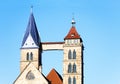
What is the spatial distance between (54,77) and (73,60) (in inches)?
176

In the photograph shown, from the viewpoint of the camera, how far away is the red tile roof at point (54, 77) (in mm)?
83312

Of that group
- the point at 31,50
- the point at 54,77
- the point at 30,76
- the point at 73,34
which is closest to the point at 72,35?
the point at 73,34

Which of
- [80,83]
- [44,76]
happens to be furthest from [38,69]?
[80,83]

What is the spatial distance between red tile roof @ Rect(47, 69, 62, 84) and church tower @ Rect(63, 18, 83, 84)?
1721 millimetres

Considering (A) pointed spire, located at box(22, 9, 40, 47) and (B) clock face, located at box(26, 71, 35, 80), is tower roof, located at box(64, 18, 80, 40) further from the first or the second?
(B) clock face, located at box(26, 71, 35, 80)

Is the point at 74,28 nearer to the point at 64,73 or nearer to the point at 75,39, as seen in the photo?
the point at 75,39

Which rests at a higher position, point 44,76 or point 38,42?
point 38,42

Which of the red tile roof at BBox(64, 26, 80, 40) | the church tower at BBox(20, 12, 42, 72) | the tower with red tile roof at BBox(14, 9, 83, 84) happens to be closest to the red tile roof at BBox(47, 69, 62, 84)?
the tower with red tile roof at BBox(14, 9, 83, 84)

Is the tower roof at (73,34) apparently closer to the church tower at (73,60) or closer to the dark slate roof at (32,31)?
the church tower at (73,60)

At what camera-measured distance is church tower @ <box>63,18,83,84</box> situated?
82000mm

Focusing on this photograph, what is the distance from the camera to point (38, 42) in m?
86.1

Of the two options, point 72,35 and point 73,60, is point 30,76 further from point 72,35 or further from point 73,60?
point 72,35

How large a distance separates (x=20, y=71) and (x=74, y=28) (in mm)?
11816

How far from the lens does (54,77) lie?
8419 centimetres
